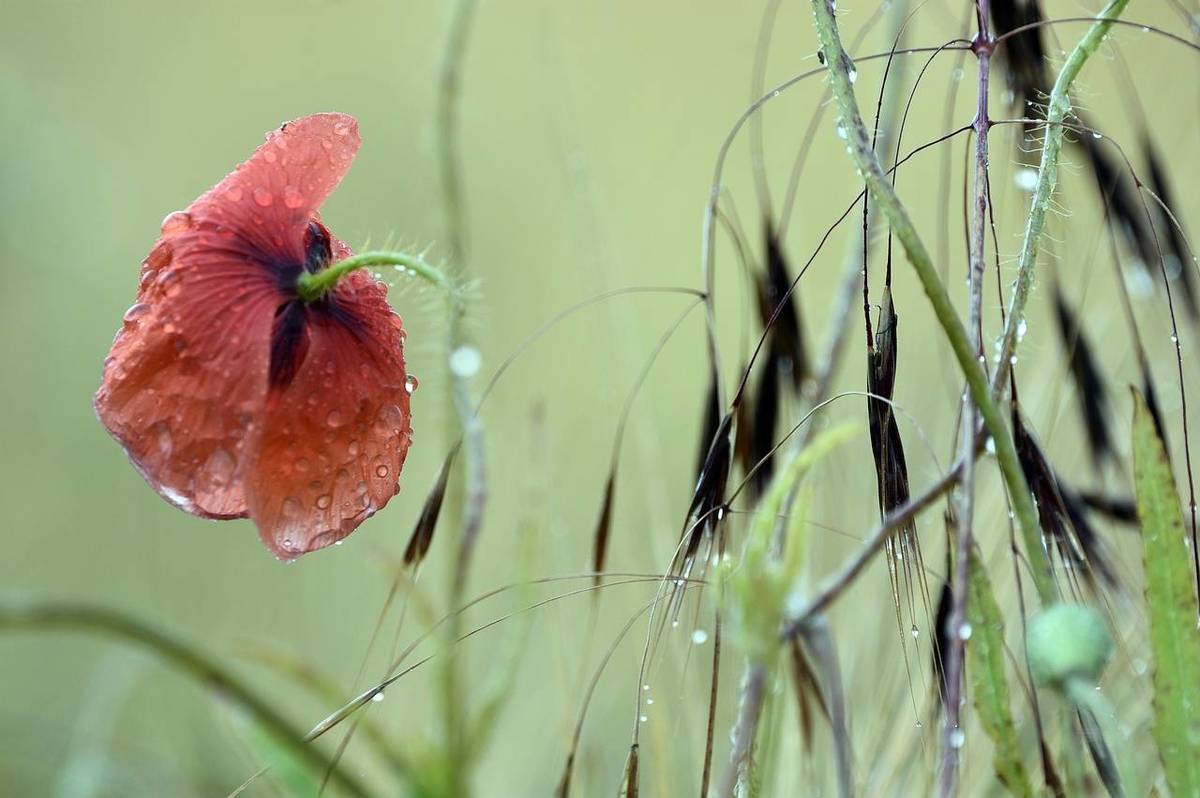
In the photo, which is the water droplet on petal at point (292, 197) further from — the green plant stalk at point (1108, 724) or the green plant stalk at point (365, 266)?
the green plant stalk at point (1108, 724)

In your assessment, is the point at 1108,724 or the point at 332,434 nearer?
the point at 1108,724

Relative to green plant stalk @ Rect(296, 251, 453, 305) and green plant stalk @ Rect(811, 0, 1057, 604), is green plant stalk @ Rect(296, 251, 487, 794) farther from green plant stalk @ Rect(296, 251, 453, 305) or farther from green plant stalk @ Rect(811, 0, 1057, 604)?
green plant stalk @ Rect(811, 0, 1057, 604)

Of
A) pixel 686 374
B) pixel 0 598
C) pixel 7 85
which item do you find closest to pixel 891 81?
pixel 0 598

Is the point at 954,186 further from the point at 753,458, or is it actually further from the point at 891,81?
the point at 753,458

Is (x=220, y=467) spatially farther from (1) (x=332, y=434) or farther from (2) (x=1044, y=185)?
(2) (x=1044, y=185)

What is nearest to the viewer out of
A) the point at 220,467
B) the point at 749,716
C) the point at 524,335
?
the point at 749,716

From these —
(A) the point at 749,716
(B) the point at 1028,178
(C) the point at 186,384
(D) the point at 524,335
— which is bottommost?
(A) the point at 749,716

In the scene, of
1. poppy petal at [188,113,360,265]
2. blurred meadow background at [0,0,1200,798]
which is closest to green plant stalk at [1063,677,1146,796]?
blurred meadow background at [0,0,1200,798]

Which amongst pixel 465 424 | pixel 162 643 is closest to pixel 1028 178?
pixel 465 424
